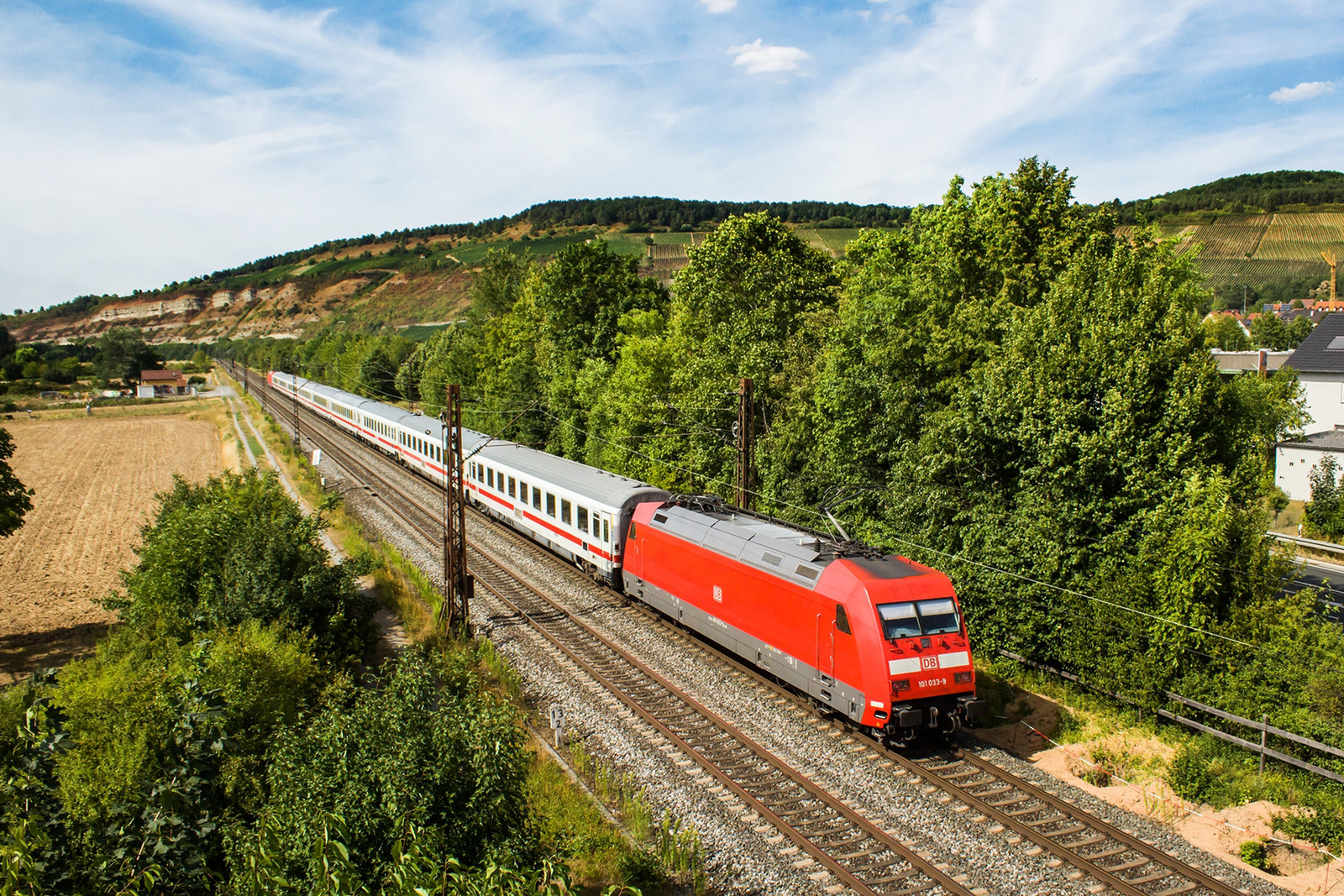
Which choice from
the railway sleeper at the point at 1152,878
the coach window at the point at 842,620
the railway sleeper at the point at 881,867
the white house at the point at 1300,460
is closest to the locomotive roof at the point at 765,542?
the coach window at the point at 842,620

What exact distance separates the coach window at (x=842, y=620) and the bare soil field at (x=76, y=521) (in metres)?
22.5

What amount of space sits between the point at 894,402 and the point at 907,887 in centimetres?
1403

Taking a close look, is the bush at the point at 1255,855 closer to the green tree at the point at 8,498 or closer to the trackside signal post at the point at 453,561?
the trackside signal post at the point at 453,561

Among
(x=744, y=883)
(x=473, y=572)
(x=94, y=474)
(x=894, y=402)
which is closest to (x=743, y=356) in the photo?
(x=894, y=402)

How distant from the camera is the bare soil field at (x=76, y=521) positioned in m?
26.1

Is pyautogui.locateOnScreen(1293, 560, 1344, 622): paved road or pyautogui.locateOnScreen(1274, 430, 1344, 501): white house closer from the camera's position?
pyautogui.locateOnScreen(1293, 560, 1344, 622): paved road

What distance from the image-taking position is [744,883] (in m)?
10.5

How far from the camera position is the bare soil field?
1027 inches

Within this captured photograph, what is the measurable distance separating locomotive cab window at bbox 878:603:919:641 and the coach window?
0.61 meters

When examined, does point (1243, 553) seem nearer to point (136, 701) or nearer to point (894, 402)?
point (894, 402)

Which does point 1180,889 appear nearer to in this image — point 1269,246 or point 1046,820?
point 1046,820

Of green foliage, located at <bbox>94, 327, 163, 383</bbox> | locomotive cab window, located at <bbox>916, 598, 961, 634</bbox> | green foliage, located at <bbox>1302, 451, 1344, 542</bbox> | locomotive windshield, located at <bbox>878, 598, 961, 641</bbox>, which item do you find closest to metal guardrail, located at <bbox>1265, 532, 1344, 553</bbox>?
green foliage, located at <bbox>1302, 451, 1344, 542</bbox>

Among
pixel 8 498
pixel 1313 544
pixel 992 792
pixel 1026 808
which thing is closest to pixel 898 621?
pixel 992 792

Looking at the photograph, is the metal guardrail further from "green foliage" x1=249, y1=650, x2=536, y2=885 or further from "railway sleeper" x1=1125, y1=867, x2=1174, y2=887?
"green foliage" x1=249, y1=650, x2=536, y2=885
